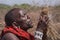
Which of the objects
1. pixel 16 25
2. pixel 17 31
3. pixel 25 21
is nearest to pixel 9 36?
pixel 17 31

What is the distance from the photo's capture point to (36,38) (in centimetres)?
448

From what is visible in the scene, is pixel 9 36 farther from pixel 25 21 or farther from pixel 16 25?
pixel 25 21

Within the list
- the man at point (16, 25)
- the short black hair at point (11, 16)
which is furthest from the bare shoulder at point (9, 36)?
the short black hair at point (11, 16)

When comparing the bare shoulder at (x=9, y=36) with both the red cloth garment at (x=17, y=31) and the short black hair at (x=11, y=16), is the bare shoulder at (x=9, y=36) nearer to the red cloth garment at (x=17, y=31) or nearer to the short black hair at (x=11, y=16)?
the red cloth garment at (x=17, y=31)

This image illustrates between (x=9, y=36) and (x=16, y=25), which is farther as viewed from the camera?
(x=16, y=25)

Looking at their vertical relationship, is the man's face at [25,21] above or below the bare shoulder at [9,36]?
above

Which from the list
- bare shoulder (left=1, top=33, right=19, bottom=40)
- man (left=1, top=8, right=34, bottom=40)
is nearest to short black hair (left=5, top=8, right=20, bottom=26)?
man (left=1, top=8, right=34, bottom=40)

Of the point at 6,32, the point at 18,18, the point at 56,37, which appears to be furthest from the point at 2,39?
the point at 56,37

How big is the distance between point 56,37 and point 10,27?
1.71 m

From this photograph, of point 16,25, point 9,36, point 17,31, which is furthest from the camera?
point 16,25

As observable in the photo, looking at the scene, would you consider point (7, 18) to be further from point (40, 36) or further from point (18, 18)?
point (40, 36)

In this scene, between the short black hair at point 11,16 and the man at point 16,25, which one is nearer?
the man at point 16,25

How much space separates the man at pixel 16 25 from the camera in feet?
14.8

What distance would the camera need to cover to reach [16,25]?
15.3 ft
